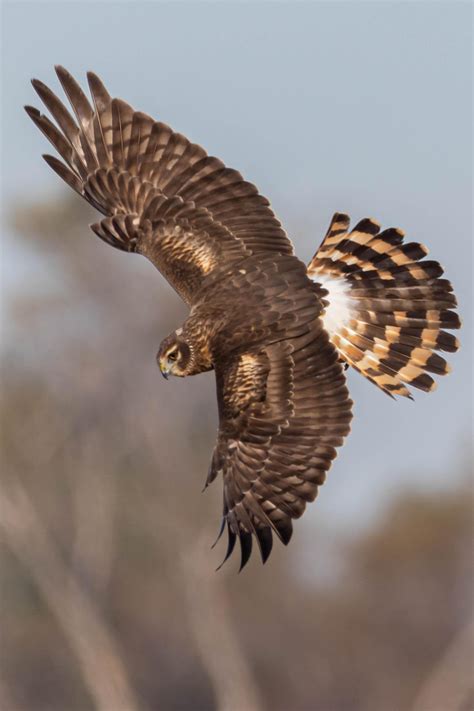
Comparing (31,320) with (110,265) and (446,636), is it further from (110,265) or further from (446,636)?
(446,636)

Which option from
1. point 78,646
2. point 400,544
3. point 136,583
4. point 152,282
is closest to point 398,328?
point 78,646

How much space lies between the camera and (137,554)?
141 ft

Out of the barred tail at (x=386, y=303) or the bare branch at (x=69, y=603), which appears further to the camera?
the bare branch at (x=69, y=603)

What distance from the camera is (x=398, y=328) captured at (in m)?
11.9

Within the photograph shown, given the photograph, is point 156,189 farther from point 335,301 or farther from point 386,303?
point 386,303

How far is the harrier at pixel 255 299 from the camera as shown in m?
11.1

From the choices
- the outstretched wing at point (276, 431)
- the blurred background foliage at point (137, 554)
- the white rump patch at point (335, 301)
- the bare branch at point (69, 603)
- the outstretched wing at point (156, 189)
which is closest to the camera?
the outstretched wing at point (276, 431)

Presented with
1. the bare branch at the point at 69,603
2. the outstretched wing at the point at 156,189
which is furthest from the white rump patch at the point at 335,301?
the bare branch at the point at 69,603

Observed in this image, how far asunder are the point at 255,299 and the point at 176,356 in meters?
0.58

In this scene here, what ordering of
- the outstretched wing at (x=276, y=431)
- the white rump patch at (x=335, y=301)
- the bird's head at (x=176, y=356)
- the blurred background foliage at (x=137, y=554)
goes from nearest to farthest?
1. the outstretched wing at (x=276, y=431)
2. the bird's head at (x=176, y=356)
3. the white rump patch at (x=335, y=301)
4. the blurred background foliage at (x=137, y=554)

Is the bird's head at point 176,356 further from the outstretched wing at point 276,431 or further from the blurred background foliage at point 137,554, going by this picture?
the blurred background foliage at point 137,554

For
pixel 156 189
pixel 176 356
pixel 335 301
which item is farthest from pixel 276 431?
pixel 156 189

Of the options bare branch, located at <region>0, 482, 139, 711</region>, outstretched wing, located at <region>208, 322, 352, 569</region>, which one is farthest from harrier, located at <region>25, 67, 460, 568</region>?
bare branch, located at <region>0, 482, 139, 711</region>

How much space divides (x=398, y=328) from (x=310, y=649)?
33.2 m
